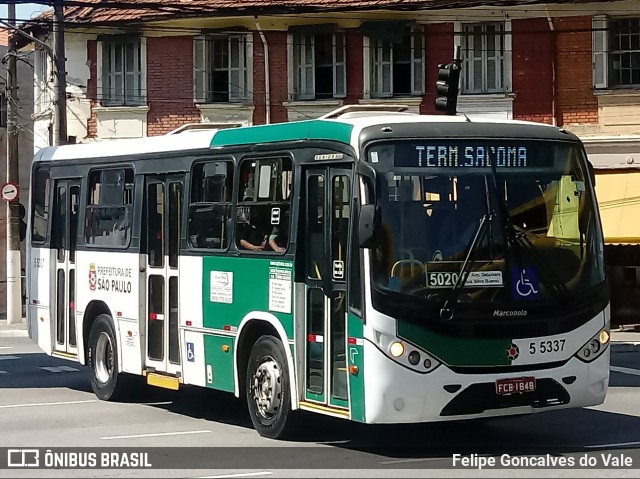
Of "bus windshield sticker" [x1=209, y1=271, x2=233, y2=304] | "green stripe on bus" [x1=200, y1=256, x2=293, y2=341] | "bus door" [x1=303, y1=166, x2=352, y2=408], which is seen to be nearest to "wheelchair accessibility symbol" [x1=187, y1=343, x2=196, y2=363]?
"green stripe on bus" [x1=200, y1=256, x2=293, y2=341]

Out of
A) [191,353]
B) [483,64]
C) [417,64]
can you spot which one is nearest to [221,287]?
[191,353]

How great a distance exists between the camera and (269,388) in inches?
504

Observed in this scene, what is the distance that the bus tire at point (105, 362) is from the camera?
16250 millimetres

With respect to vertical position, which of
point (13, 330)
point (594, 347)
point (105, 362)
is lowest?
point (13, 330)

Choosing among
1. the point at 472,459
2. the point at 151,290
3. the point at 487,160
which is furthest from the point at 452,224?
the point at 151,290

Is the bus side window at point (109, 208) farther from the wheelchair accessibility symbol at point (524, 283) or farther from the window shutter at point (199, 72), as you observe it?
the window shutter at point (199, 72)

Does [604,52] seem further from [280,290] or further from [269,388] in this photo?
[269,388]

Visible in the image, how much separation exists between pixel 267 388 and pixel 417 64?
18.8 metres

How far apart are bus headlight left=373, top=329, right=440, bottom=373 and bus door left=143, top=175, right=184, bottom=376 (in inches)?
156

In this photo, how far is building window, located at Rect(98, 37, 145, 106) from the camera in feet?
108

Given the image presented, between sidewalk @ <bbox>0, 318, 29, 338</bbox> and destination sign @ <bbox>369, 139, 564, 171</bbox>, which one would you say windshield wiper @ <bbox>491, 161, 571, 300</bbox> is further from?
sidewalk @ <bbox>0, 318, 29, 338</bbox>

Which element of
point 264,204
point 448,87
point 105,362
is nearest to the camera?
point 264,204

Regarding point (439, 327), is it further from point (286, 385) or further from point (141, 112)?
point (141, 112)

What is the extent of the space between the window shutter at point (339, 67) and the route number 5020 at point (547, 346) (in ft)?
65.2
